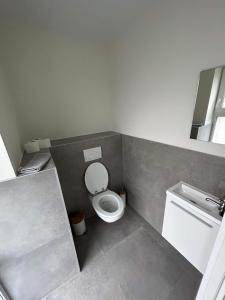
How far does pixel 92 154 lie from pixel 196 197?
122cm

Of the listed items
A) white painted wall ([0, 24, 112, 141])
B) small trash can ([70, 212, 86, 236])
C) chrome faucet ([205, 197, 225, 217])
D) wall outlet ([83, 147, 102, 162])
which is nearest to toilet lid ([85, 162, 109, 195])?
wall outlet ([83, 147, 102, 162])

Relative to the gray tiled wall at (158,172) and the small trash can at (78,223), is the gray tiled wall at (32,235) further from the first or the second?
the gray tiled wall at (158,172)

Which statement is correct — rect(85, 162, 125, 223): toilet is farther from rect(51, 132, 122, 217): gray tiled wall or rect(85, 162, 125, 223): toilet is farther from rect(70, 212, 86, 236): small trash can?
rect(70, 212, 86, 236): small trash can

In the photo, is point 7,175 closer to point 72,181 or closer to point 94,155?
point 72,181

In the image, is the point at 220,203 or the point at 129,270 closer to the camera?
the point at 220,203

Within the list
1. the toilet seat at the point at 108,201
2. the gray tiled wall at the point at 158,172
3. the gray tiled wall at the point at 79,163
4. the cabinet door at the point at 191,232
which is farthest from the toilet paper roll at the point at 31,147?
the cabinet door at the point at 191,232

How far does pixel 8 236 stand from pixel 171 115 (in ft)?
5.30

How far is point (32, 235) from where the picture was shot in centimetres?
99

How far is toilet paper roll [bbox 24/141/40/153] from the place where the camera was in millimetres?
1303

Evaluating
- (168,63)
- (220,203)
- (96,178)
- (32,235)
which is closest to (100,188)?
(96,178)

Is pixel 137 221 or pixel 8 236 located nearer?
pixel 8 236

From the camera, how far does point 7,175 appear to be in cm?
84

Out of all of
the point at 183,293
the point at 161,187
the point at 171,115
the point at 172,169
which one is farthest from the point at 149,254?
the point at 171,115

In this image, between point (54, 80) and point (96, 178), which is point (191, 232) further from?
point (54, 80)
